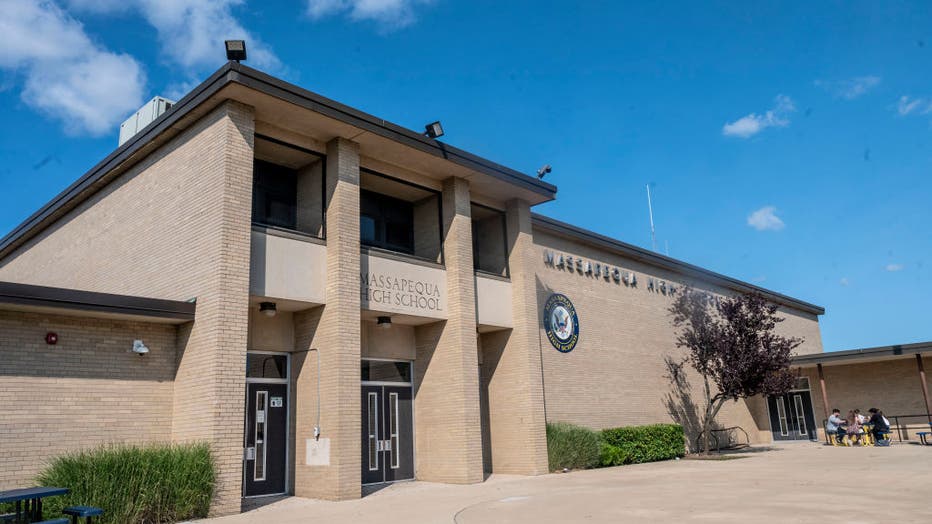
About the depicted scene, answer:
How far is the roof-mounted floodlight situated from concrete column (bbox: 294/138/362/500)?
283cm

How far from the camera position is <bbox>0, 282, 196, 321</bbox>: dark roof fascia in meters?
11.1

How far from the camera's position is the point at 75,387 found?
40.0 ft

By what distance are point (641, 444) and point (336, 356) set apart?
11869 millimetres

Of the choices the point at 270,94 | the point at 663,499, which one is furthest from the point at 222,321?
the point at 663,499

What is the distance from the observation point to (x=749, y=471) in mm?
16859

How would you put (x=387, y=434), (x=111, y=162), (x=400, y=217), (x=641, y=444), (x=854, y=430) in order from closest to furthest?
(x=111, y=162)
(x=387, y=434)
(x=400, y=217)
(x=641, y=444)
(x=854, y=430)

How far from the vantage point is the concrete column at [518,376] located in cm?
1834

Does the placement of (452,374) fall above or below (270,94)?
below

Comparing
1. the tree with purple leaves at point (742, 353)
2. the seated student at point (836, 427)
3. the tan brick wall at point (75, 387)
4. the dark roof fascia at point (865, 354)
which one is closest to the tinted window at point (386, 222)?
the tan brick wall at point (75, 387)

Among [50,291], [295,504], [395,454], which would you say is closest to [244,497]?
[295,504]

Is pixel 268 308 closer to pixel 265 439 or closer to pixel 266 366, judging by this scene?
pixel 266 366

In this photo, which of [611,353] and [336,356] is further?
[611,353]

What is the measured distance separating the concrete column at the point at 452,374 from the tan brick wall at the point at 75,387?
633 cm

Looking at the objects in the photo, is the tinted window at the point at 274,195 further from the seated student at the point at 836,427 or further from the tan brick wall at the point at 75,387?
the seated student at the point at 836,427
